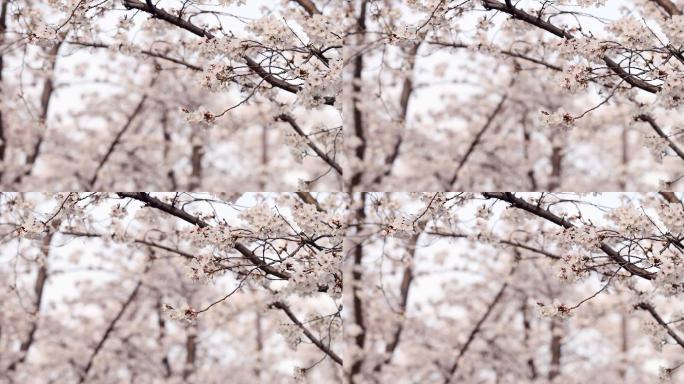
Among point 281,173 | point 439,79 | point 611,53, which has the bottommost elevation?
point 611,53

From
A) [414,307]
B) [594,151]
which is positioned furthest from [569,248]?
[594,151]

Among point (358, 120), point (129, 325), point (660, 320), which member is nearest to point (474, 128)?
point (358, 120)

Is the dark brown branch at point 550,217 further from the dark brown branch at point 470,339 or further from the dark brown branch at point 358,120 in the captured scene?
the dark brown branch at point 470,339

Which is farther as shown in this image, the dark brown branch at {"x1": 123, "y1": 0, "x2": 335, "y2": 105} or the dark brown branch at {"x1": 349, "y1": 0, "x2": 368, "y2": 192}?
the dark brown branch at {"x1": 349, "y1": 0, "x2": 368, "y2": 192}

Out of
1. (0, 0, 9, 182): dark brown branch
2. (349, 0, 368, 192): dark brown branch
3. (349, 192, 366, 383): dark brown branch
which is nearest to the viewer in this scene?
(349, 192, 366, 383): dark brown branch

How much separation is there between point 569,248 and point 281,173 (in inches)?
154

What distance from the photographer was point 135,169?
525 centimetres

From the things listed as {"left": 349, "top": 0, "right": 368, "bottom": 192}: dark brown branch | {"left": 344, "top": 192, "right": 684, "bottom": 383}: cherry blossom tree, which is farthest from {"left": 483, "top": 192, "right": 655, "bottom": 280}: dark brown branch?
{"left": 349, "top": 0, "right": 368, "bottom": 192}: dark brown branch

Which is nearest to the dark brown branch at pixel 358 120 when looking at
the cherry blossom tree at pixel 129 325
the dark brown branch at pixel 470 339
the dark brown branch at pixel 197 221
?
the cherry blossom tree at pixel 129 325

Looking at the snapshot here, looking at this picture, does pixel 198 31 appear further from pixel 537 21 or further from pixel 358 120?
pixel 358 120

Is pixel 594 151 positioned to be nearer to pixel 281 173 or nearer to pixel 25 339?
pixel 281 173

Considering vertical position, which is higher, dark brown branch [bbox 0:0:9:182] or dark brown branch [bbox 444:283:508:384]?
dark brown branch [bbox 0:0:9:182]

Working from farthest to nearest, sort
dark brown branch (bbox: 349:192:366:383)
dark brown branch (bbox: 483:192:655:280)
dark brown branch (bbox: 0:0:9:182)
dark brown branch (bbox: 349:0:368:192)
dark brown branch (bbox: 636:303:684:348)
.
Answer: dark brown branch (bbox: 0:0:9:182), dark brown branch (bbox: 349:0:368:192), dark brown branch (bbox: 349:192:366:383), dark brown branch (bbox: 636:303:684:348), dark brown branch (bbox: 483:192:655:280)

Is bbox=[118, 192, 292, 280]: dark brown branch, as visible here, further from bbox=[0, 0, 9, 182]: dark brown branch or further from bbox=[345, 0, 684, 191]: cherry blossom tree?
bbox=[0, 0, 9, 182]: dark brown branch
